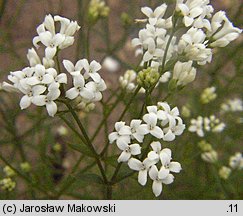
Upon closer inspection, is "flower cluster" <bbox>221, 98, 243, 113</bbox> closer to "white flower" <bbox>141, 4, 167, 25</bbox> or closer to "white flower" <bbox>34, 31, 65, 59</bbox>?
"white flower" <bbox>141, 4, 167, 25</bbox>

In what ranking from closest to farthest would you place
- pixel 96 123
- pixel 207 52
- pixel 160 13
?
pixel 207 52
pixel 160 13
pixel 96 123

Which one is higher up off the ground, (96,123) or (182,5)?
(182,5)

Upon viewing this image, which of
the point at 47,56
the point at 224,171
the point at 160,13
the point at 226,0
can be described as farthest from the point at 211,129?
the point at 226,0

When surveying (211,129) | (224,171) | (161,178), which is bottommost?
(224,171)

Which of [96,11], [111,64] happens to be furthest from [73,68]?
[111,64]

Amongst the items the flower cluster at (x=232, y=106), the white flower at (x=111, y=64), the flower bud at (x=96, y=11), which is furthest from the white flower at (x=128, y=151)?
the white flower at (x=111, y=64)

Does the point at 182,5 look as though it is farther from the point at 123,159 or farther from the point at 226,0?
the point at 226,0

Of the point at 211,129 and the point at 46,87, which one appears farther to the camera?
the point at 211,129
